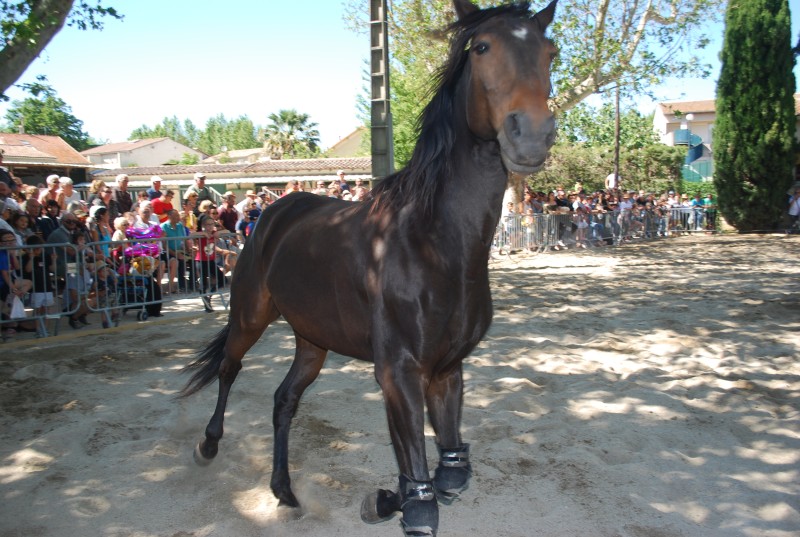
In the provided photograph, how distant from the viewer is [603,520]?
128 inches

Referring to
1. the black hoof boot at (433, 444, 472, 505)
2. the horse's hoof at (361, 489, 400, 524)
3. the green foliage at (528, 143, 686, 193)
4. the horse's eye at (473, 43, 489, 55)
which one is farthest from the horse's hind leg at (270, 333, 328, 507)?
the green foliage at (528, 143, 686, 193)

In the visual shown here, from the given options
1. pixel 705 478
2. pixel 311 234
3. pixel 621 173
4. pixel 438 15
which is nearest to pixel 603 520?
pixel 705 478

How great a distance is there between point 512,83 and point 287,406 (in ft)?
8.02

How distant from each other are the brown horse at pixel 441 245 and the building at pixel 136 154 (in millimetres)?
84702

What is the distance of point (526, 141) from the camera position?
217cm

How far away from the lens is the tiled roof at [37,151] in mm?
38125

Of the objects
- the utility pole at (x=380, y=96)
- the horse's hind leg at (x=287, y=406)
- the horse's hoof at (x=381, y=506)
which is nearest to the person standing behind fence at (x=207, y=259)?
the utility pole at (x=380, y=96)

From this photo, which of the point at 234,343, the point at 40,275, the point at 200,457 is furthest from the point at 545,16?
the point at 40,275

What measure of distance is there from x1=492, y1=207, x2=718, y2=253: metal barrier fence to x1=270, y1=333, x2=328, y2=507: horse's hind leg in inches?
450

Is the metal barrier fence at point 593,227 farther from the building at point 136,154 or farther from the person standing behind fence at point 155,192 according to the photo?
the building at point 136,154

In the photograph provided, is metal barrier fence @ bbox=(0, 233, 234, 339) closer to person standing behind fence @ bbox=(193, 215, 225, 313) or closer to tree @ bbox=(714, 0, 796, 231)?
person standing behind fence @ bbox=(193, 215, 225, 313)

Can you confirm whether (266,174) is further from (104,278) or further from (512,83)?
(512,83)

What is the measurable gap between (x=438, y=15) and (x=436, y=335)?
18.1m

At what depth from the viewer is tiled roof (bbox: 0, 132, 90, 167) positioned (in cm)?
3812
